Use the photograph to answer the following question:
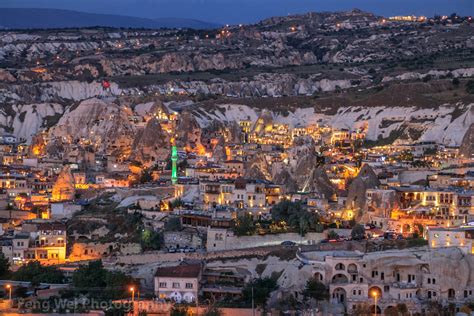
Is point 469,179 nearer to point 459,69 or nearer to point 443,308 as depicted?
point 443,308

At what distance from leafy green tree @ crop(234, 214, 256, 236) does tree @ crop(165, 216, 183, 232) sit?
283 centimetres

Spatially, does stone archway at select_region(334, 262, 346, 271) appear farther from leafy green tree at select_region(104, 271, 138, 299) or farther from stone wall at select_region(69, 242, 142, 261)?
stone wall at select_region(69, 242, 142, 261)

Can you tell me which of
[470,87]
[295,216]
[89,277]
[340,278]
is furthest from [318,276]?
[470,87]

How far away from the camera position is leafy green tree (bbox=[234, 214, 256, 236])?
48.8 meters

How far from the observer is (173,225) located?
50.8m

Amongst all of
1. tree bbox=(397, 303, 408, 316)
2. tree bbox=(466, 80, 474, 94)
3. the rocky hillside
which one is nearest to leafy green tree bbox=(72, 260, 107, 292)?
tree bbox=(397, 303, 408, 316)

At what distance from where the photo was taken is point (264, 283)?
43.4 meters

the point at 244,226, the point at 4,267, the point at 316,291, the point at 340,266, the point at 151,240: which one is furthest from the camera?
the point at 151,240

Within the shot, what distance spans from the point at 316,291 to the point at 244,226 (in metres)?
7.42

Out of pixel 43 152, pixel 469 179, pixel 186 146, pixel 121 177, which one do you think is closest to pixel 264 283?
pixel 469 179

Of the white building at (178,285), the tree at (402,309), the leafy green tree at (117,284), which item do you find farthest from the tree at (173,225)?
the tree at (402,309)

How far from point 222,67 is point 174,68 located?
6193 mm

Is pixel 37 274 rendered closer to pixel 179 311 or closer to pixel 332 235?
pixel 179 311

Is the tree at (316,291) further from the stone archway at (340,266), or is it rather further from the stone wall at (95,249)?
the stone wall at (95,249)
